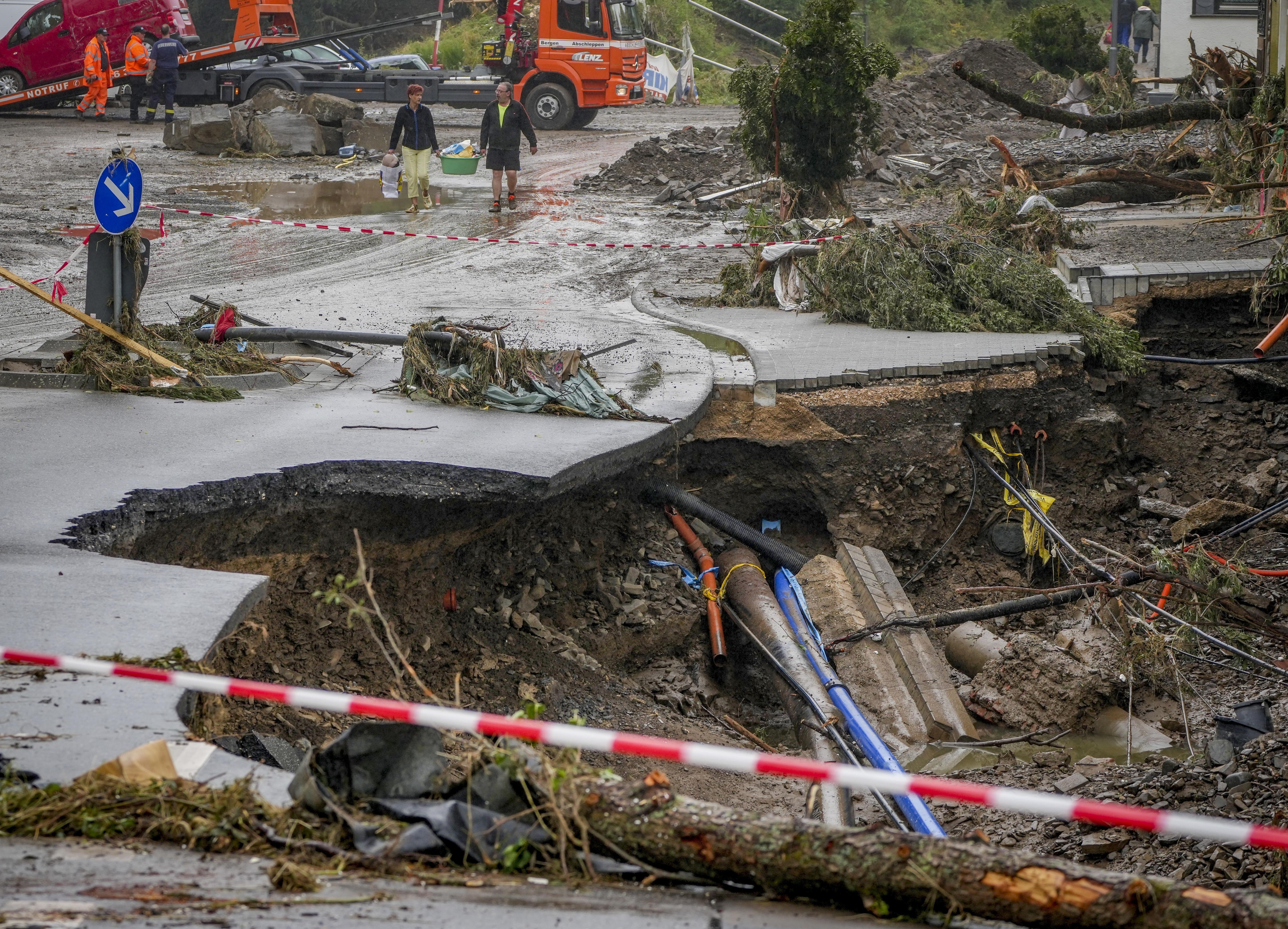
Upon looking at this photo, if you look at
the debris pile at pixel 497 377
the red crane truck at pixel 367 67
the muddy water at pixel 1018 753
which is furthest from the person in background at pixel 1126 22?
the muddy water at pixel 1018 753

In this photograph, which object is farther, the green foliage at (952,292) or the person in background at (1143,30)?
the person in background at (1143,30)

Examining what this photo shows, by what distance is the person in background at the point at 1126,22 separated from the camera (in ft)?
91.4

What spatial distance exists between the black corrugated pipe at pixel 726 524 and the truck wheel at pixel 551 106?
20390mm

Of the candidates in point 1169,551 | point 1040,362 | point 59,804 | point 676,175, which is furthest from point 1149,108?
point 676,175

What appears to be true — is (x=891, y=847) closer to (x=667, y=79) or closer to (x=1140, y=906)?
(x=1140, y=906)

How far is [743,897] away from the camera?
291cm

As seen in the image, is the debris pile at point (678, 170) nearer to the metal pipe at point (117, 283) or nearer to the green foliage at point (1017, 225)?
the green foliage at point (1017, 225)

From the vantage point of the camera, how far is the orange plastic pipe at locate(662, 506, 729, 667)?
714cm

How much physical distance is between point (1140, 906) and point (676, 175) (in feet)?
62.2

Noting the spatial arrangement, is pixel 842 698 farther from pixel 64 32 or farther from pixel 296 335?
pixel 64 32

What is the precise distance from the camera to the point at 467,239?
1505 cm

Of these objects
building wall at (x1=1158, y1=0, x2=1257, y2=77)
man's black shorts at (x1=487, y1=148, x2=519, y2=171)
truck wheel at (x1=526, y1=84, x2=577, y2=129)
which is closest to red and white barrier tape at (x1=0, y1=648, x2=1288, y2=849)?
man's black shorts at (x1=487, y1=148, x2=519, y2=171)

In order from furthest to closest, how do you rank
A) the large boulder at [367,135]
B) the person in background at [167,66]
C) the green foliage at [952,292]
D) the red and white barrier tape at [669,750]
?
the person in background at [167,66] < the large boulder at [367,135] < the green foliage at [952,292] < the red and white barrier tape at [669,750]

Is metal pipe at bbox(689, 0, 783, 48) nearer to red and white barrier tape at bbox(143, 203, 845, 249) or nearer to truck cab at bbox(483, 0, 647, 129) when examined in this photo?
truck cab at bbox(483, 0, 647, 129)
